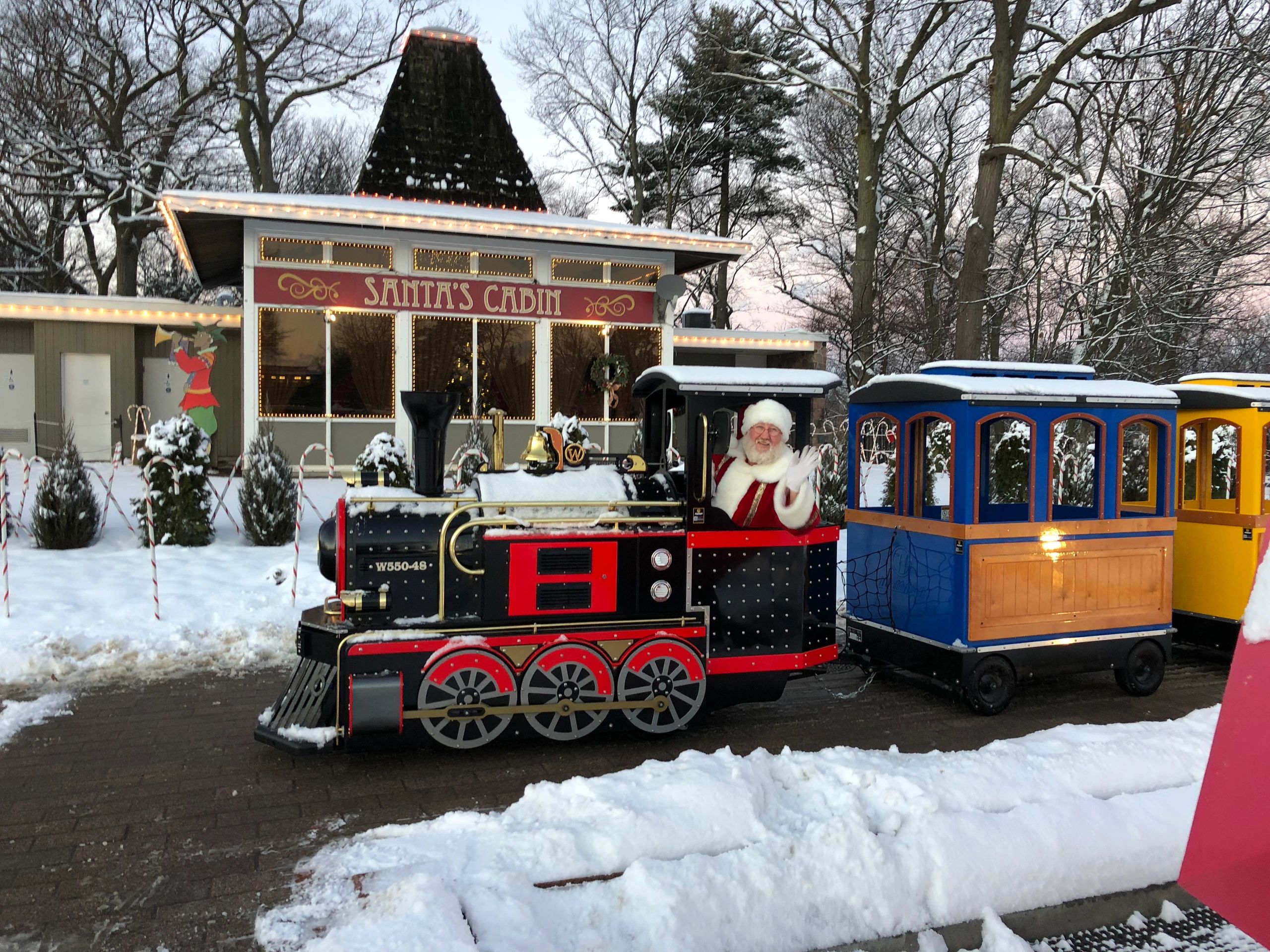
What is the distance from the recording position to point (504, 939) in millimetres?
3068

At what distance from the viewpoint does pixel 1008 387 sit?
6.30 metres

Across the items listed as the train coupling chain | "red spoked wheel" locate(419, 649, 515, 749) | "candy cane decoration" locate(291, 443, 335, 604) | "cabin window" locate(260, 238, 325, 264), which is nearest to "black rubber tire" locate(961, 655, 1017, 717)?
the train coupling chain

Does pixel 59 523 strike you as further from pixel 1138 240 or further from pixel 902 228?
pixel 902 228

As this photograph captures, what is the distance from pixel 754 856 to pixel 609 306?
43.8ft

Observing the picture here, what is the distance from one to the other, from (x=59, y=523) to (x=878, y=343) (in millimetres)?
14671

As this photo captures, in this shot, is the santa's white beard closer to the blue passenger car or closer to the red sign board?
the blue passenger car

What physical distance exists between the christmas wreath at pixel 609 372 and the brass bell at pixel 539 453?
34.5ft

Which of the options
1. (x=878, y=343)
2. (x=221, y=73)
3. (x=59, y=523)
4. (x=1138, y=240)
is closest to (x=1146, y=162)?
(x=1138, y=240)

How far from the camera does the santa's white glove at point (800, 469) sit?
5633mm

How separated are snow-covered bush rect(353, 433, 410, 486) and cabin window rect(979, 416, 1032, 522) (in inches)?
254

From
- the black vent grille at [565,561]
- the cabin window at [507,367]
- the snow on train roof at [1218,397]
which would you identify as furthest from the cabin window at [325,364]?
the snow on train roof at [1218,397]

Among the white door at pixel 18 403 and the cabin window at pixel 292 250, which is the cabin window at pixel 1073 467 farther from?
the white door at pixel 18 403

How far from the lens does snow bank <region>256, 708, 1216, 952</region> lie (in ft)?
10.6

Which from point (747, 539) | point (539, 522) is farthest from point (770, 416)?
point (539, 522)
